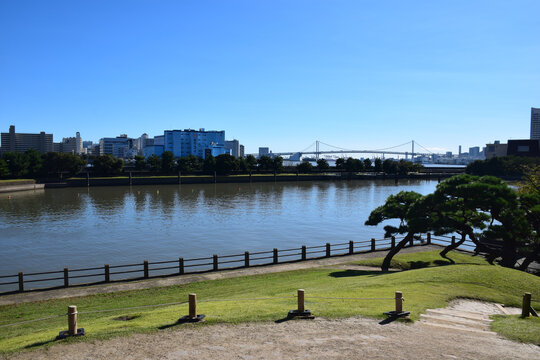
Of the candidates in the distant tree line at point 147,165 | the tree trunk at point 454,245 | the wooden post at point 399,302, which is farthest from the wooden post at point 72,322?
the distant tree line at point 147,165

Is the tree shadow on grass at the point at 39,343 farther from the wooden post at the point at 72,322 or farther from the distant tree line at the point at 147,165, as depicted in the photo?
the distant tree line at the point at 147,165

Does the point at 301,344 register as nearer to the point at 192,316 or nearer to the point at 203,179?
the point at 192,316

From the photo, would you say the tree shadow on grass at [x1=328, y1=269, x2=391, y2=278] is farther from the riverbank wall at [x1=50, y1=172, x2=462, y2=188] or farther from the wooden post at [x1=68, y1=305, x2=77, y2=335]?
the riverbank wall at [x1=50, y1=172, x2=462, y2=188]

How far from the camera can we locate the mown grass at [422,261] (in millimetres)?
23547

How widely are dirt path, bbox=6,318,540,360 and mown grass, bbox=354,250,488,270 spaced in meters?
13.6

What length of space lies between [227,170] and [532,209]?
341 feet

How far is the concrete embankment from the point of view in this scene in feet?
276

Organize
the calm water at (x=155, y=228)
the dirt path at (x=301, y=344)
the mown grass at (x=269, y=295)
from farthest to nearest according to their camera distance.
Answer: the calm water at (x=155, y=228) < the mown grass at (x=269, y=295) < the dirt path at (x=301, y=344)

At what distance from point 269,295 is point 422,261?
13.1 metres

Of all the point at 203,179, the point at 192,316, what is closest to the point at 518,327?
the point at 192,316

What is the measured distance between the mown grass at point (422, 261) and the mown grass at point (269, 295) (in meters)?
3.46

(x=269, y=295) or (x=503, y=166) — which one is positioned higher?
(x=503, y=166)

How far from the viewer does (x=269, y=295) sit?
611 inches

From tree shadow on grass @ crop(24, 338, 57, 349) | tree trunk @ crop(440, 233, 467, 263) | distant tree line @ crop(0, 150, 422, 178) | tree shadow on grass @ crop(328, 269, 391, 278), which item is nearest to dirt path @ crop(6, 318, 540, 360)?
tree shadow on grass @ crop(24, 338, 57, 349)
